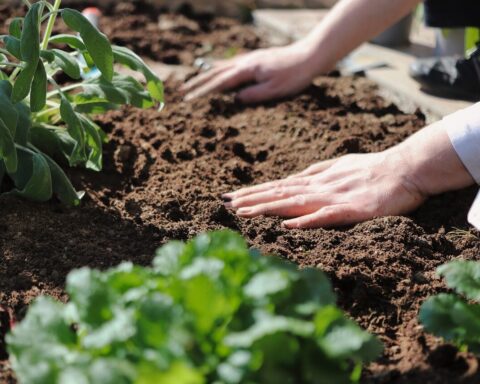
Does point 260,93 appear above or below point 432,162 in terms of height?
below

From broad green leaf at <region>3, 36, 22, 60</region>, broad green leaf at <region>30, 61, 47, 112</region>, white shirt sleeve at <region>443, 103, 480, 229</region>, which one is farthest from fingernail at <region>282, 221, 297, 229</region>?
broad green leaf at <region>3, 36, 22, 60</region>

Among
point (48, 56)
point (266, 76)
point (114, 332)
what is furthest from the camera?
point (266, 76)

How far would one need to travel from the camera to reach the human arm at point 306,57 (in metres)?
3.18

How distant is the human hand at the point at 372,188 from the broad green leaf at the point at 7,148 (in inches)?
25.8

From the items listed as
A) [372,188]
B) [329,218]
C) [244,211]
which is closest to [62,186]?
[244,211]

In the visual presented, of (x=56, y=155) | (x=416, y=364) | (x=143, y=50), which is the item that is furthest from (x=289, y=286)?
(x=143, y=50)

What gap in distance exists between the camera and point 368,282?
195 centimetres

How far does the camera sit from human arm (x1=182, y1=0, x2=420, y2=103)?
10.4 ft

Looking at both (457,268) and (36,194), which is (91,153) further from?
(457,268)

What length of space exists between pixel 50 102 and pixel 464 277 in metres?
1.44

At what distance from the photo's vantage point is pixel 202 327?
1.29m

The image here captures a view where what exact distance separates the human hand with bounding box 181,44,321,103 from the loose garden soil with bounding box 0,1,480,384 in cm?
6

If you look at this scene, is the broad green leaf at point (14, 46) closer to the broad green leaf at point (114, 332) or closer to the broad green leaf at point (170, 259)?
the broad green leaf at point (170, 259)

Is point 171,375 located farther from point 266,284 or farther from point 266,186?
point 266,186
